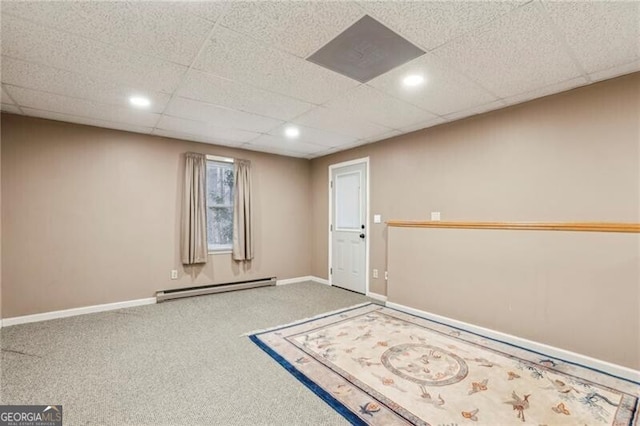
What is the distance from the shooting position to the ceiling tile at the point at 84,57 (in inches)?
76.5

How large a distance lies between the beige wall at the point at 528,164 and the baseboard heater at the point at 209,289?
6.89ft

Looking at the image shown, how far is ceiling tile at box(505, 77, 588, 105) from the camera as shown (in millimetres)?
2600

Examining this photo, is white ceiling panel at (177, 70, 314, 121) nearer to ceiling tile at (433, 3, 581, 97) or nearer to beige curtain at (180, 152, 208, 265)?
ceiling tile at (433, 3, 581, 97)

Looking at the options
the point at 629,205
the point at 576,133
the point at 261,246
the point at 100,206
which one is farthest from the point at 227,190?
the point at 629,205

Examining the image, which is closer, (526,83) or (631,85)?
(631,85)

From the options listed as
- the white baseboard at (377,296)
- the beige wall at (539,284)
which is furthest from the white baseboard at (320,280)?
the beige wall at (539,284)

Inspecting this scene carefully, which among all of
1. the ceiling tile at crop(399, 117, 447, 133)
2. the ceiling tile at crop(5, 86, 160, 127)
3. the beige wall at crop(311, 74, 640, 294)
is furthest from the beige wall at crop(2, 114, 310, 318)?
the beige wall at crop(311, 74, 640, 294)

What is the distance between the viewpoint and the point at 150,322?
3.51 meters

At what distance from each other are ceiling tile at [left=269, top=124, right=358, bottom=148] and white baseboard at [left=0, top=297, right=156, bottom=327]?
3.01 meters

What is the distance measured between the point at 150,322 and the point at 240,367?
5.57 ft

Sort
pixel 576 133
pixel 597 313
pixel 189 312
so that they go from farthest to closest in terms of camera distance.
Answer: pixel 189 312
pixel 576 133
pixel 597 313

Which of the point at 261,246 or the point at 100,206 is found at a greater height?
the point at 100,206

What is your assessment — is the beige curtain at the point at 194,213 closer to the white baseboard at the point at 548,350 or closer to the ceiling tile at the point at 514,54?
the white baseboard at the point at 548,350

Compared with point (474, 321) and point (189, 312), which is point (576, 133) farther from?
point (189, 312)
